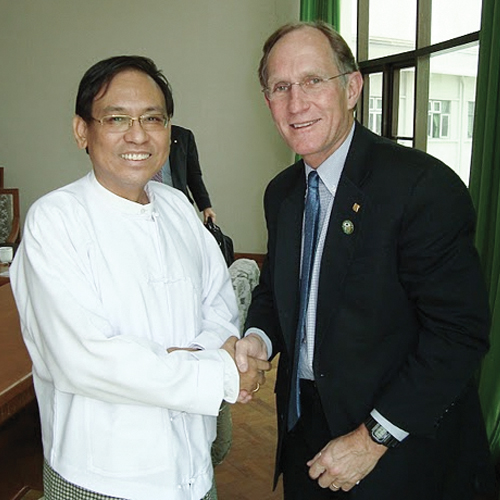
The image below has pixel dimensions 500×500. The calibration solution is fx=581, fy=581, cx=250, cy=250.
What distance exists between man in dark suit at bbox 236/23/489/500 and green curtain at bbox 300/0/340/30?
164 inches

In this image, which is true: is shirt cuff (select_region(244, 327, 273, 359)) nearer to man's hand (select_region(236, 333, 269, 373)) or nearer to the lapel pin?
man's hand (select_region(236, 333, 269, 373))

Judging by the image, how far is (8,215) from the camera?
4965 millimetres

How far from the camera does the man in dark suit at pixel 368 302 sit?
1.26m

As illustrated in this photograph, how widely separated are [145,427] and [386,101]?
463 cm

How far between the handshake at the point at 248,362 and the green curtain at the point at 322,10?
4434 mm

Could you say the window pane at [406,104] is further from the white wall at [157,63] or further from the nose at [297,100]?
the nose at [297,100]

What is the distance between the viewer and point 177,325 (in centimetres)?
133

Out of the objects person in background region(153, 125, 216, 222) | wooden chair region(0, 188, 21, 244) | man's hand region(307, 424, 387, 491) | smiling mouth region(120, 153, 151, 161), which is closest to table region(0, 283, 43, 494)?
smiling mouth region(120, 153, 151, 161)

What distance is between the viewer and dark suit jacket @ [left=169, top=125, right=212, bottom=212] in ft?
13.0

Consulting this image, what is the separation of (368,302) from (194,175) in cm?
307

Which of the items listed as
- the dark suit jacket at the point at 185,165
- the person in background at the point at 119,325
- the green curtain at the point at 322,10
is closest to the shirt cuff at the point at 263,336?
the person in background at the point at 119,325

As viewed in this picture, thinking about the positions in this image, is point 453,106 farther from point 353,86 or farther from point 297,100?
point 297,100

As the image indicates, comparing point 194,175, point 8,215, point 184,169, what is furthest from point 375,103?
point 8,215

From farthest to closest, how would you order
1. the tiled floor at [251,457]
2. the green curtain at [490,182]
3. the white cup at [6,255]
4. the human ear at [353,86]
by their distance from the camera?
the white cup at [6,255] → the green curtain at [490,182] → the tiled floor at [251,457] → the human ear at [353,86]
